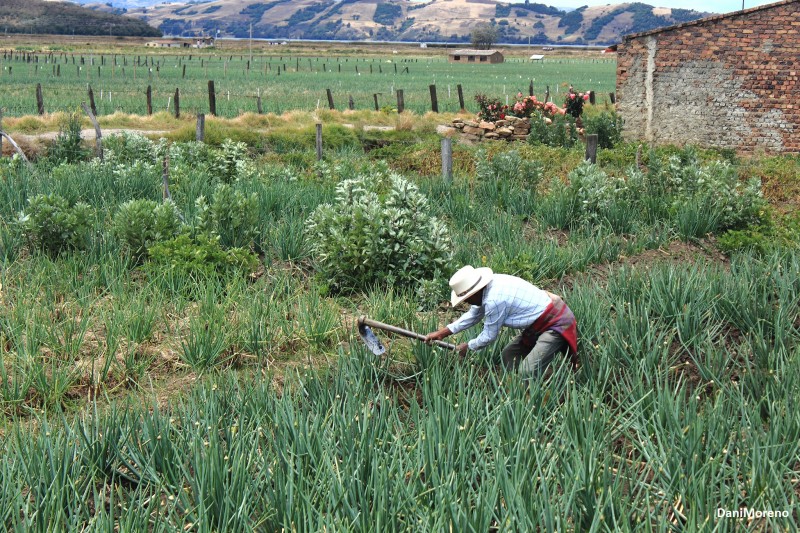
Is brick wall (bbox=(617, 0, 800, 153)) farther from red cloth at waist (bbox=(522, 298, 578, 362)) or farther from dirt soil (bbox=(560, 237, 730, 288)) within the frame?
red cloth at waist (bbox=(522, 298, 578, 362))

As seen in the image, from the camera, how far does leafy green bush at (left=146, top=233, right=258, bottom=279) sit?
8.30m

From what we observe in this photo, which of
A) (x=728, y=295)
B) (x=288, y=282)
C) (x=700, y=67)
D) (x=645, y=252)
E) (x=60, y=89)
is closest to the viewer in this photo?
(x=728, y=295)

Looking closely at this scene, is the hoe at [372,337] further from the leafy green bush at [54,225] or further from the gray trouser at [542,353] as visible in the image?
the leafy green bush at [54,225]

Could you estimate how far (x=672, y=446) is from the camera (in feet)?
13.3

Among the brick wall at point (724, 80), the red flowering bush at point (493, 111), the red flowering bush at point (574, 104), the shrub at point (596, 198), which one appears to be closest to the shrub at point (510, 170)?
the shrub at point (596, 198)

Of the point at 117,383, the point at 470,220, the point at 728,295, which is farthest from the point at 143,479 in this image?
the point at 470,220

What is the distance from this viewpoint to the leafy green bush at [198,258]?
8.30 meters

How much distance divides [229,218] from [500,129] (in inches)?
558

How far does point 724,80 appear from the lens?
65.6 feet

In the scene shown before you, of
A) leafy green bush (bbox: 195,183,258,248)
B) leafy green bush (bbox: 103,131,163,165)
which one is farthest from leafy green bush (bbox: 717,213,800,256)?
leafy green bush (bbox: 103,131,163,165)

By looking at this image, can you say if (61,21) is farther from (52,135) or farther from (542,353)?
(542,353)

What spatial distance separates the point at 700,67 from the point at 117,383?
1719cm

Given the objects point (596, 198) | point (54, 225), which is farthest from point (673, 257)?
point (54, 225)

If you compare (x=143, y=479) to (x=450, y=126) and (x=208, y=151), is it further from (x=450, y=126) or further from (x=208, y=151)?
(x=450, y=126)
